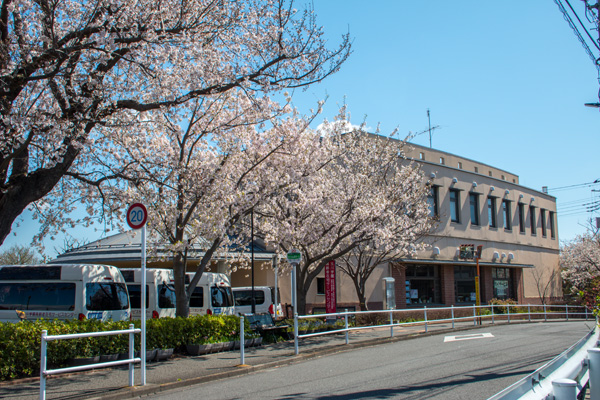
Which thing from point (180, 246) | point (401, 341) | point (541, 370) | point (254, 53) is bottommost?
point (401, 341)

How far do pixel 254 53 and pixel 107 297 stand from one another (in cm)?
812

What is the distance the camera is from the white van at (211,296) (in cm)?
2041

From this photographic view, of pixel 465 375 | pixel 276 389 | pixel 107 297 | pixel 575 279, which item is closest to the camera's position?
pixel 276 389

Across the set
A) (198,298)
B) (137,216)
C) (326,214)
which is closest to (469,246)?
(326,214)

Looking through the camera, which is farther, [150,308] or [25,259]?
[25,259]

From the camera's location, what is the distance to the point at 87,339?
37.5ft

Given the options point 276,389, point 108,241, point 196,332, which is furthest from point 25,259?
point 276,389

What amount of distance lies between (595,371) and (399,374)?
5.19 meters

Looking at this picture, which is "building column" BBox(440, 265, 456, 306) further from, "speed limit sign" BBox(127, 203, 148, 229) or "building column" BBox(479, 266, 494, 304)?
"speed limit sign" BBox(127, 203, 148, 229)

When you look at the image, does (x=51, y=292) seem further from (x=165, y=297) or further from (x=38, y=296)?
(x=165, y=297)

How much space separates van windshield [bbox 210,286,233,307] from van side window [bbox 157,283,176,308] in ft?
5.45

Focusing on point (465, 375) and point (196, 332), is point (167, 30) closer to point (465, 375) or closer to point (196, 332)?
point (196, 332)

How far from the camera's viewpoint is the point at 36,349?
10.5 m

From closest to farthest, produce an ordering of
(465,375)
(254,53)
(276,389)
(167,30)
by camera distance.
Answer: (276,389) → (465,375) → (167,30) → (254,53)
